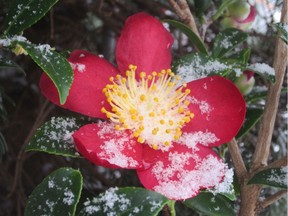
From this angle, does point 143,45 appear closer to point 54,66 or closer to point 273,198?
point 54,66

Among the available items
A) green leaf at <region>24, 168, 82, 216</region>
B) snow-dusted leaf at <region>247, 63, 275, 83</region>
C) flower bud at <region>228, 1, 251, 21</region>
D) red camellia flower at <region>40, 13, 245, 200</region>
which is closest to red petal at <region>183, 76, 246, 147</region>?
red camellia flower at <region>40, 13, 245, 200</region>

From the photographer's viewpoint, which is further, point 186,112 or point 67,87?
point 186,112

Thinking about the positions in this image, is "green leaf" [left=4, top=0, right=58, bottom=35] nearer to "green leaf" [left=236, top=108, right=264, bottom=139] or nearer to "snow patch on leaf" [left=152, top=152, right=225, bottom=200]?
"snow patch on leaf" [left=152, top=152, right=225, bottom=200]

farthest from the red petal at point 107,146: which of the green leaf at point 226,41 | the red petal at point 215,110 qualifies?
the green leaf at point 226,41

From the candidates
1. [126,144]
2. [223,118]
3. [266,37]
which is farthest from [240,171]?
[266,37]

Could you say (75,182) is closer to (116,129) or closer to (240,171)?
(116,129)
